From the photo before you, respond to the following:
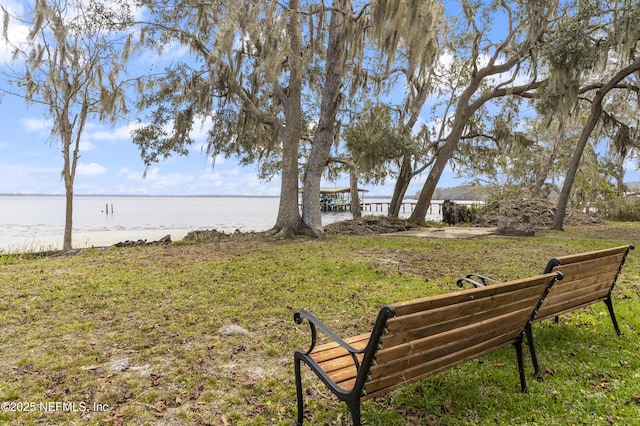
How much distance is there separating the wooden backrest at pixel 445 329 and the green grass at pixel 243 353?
17.2 inches

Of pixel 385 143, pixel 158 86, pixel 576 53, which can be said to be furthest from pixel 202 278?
pixel 576 53

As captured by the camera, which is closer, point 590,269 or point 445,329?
point 445,329

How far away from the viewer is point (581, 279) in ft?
9.09

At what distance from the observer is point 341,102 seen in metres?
11.9

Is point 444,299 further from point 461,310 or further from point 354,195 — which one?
point 354,195

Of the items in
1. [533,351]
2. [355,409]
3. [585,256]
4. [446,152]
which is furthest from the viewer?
[446,152]

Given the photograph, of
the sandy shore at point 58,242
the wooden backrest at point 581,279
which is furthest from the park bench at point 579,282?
the sandy shore at point 58,242

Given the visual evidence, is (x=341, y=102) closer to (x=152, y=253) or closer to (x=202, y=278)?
(x=152, y=253)

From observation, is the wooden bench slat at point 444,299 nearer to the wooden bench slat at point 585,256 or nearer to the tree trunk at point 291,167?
the wooden bench slat at point 585,256

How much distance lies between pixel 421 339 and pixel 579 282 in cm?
178

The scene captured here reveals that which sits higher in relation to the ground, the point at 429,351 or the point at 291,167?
the point at 291,167

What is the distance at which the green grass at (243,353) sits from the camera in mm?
2186

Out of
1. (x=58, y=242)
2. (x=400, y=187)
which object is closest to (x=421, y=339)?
(x=400, y=187)

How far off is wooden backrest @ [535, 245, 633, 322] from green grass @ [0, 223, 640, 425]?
0.39 meters
